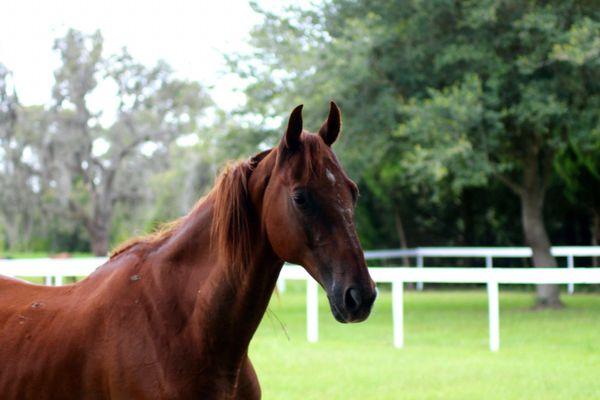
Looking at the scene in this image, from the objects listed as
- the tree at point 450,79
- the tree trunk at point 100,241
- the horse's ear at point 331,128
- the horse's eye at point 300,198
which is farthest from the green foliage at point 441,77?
the tree trunk at point 100,241

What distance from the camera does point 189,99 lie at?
101ft

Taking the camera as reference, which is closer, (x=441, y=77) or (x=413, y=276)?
(x=413, y=276)

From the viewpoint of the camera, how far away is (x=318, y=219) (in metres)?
3.26

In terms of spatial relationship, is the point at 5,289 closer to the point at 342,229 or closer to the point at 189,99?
the point at 342,229

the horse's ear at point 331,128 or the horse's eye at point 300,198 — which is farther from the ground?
the horse's ear at point 331,128

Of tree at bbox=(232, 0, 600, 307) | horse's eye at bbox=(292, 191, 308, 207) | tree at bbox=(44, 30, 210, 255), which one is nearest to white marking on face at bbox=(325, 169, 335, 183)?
horse's eye at bbox=(292, 191, 308, 207)

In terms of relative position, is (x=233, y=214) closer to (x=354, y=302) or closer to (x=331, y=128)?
(x=331, y=128)

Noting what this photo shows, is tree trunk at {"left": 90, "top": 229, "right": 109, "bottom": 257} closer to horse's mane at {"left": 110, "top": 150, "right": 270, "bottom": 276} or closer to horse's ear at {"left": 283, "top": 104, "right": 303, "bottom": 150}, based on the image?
horse's mane at {"left": 110, "top": 150, "right": 270, "bottom": 276}

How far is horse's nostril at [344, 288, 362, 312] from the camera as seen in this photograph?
3082 millimetres

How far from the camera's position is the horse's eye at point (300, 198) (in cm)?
328

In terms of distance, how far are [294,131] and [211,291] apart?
2.47 feet

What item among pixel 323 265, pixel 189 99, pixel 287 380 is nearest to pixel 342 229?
pixel 323 265

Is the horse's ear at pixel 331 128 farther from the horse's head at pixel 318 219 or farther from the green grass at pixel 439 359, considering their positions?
the green grass at pixel 439 359

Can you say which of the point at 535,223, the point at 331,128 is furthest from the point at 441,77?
the point at 331,128
